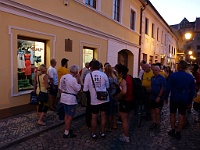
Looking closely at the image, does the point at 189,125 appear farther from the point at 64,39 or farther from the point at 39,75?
the point at 64,39

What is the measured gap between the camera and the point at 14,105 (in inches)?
226

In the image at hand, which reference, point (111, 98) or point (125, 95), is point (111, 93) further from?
point (125, 95)

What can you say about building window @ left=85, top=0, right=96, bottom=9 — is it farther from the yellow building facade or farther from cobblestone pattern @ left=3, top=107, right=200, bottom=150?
cobblestone pattern @ left=3, top=107, right=200, bottom=150

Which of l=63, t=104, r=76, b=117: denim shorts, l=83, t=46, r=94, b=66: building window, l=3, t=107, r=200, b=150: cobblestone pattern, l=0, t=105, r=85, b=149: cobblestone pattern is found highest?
l=83, t=46, r=94, b=66: building window

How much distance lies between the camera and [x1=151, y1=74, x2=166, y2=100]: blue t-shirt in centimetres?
503

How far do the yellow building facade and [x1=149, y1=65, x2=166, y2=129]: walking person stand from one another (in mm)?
3671

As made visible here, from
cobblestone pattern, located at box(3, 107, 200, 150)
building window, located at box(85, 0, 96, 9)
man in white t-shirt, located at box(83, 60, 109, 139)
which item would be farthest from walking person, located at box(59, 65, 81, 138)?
building window, located at box(85, 0, 96, 9)

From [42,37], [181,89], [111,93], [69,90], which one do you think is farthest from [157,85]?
[42,37]

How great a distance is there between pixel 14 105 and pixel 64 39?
2.98 metres

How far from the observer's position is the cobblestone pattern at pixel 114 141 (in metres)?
4.03

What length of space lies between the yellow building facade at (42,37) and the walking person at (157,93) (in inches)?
145

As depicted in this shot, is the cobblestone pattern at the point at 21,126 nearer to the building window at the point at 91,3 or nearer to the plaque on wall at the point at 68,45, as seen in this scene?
the plaque on wall at the point at 68,45

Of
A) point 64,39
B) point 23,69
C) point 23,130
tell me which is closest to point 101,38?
point 64,39

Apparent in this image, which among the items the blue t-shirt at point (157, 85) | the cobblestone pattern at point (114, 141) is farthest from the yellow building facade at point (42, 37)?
the blue t-shirt at point (157, 85)
